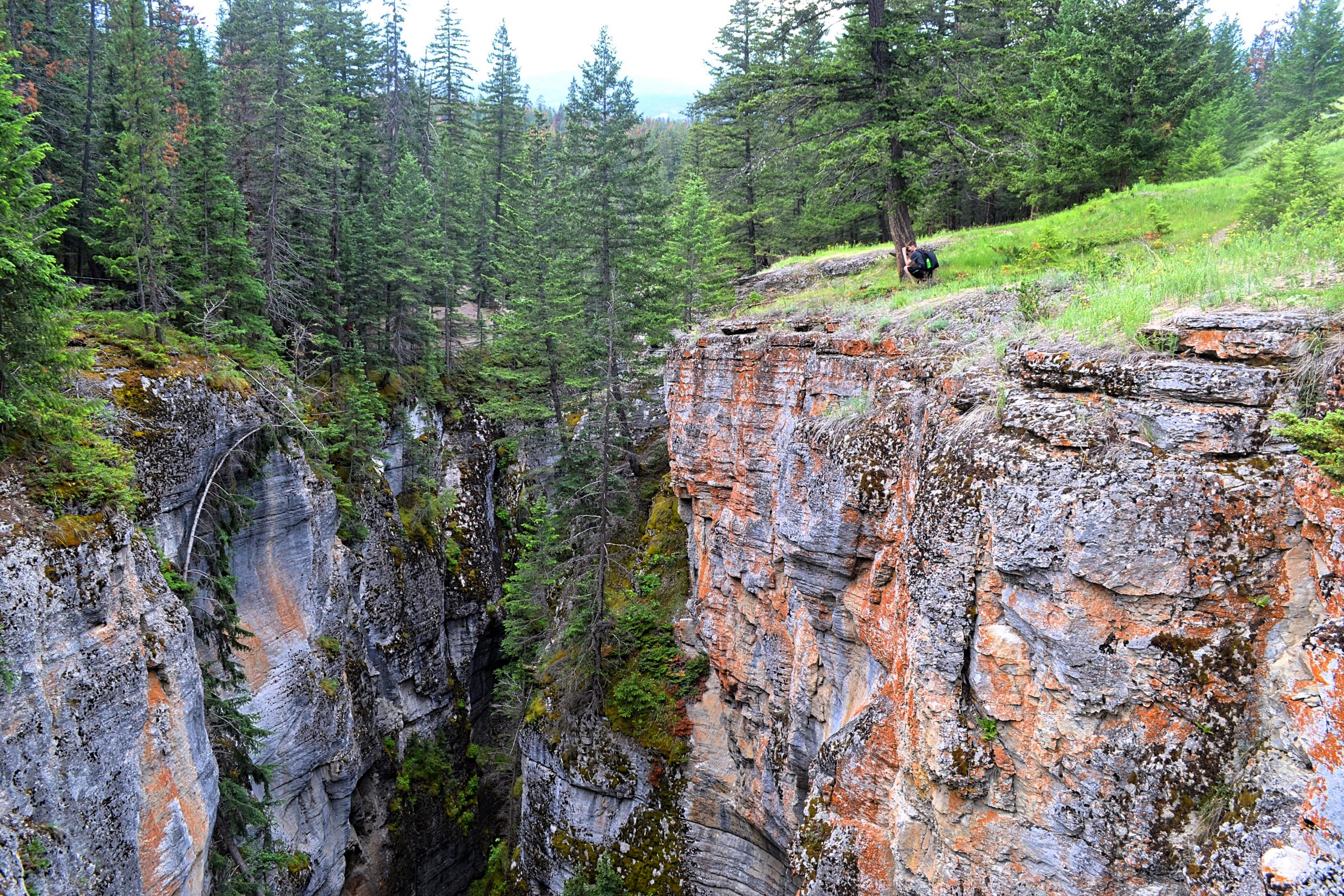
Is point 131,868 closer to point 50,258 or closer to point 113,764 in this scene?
point 113,764

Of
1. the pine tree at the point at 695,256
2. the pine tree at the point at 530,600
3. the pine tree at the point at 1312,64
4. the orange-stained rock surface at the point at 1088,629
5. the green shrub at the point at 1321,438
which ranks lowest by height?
the pine tree at the point at 530,600

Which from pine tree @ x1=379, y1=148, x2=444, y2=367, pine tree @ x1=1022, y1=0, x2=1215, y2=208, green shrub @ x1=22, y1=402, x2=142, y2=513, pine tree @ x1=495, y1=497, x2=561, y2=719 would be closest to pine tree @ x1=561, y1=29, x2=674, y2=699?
pine tree @ x1=495, y1=497, x2=561, y2=719

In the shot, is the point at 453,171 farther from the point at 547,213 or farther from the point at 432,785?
the point at 432,785

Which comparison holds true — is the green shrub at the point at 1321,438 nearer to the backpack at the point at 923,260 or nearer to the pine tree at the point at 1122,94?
the backpack at the point at 923,260

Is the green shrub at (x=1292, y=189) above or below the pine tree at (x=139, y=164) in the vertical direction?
below

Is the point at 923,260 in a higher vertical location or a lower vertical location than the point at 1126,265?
higher

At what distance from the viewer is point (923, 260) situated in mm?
12078

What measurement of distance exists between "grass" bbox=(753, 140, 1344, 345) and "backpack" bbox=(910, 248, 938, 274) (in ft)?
1.16

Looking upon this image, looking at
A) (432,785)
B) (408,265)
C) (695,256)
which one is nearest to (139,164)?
(408,265)

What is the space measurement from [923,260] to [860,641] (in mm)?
6876

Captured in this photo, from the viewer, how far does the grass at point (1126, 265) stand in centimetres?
614

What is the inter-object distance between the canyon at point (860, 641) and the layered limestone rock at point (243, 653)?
2.7 inches

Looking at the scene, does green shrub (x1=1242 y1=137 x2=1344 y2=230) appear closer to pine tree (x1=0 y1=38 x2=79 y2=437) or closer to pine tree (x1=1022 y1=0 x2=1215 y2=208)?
pine tree (x1=1022 y1=0 x2=1215 y2=208)

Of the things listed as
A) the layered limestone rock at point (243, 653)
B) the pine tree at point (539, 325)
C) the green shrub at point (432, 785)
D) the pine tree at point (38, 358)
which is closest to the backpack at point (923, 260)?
the pine tree at point (539, 325)
